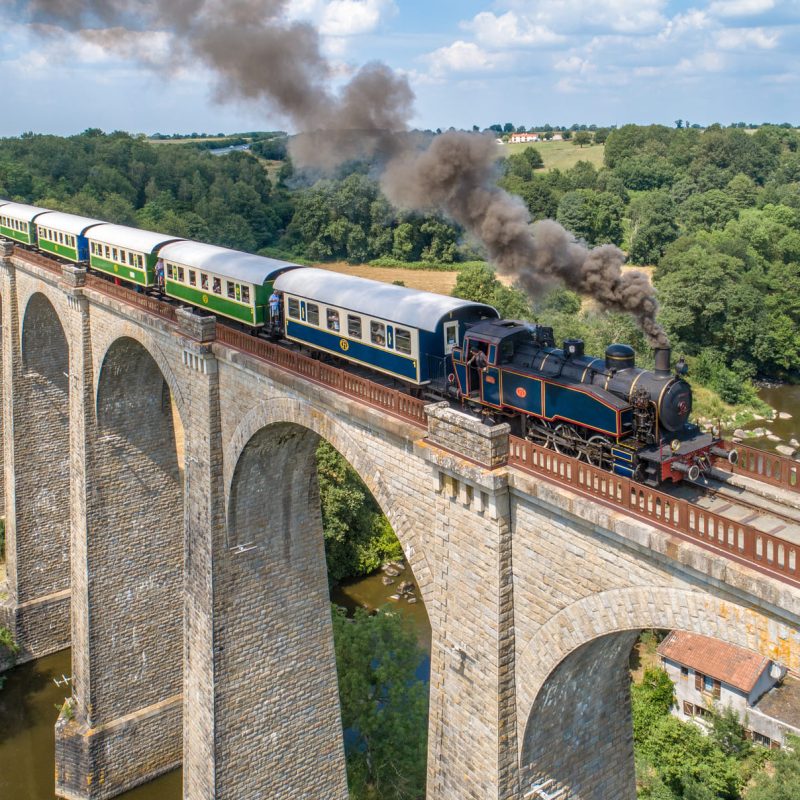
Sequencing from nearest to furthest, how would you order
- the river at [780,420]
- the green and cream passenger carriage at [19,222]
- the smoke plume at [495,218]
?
the smoke plume at [495,218] → the green and cream passenger carriage at [19,222] → the river at [780,420]

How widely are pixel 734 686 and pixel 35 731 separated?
19.8m

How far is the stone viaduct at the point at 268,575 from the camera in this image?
946cm

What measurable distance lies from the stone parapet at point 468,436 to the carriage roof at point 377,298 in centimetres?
263

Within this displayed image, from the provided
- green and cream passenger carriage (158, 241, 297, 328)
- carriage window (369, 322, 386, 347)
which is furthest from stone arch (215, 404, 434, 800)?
green and cream passenger carriage (158, 241, 297, 328)

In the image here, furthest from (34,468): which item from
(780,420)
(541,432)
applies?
(780,420)

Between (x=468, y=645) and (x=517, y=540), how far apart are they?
161cm

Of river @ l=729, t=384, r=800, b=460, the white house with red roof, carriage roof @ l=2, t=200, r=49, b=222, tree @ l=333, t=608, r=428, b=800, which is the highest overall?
carriage roof @ l=2, t=200, r=49, b=222

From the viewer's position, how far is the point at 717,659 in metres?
23.7

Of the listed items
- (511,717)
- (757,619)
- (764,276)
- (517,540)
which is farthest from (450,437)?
(764,276)

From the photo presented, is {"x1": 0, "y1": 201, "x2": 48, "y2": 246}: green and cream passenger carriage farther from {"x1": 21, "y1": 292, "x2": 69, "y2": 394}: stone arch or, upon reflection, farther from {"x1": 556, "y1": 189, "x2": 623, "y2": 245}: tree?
{"x1": 556, "y1": 189, "x2": 623, "y2": 245}: tree

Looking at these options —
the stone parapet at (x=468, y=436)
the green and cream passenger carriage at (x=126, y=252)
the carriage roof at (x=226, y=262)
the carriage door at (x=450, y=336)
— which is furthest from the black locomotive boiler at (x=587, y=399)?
the green and cream passenger carriage at (x=126, y=252)

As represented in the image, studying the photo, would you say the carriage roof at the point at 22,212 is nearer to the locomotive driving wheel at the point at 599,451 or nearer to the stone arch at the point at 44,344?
the stone arch at the point at 44,344

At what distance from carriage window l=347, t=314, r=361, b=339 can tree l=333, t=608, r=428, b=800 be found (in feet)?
28.4

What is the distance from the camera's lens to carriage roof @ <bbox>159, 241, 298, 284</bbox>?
58.4 feet
